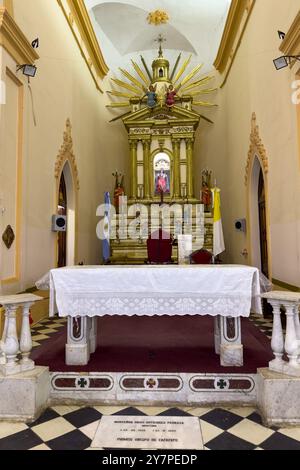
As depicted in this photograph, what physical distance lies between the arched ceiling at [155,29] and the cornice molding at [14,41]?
541cm

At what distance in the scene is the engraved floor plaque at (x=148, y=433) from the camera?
81.3 inches

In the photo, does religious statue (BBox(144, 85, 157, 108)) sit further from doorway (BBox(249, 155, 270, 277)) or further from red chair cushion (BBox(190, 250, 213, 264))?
red chair cushion (BBox(190, 250, 213, 264))

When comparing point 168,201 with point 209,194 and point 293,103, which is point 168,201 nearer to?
point 209,194

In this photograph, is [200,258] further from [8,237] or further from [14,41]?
[14,41]

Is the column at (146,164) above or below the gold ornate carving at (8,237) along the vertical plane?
above

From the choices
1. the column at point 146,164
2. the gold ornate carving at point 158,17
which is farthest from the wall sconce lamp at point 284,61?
the gold ornate carving at point 158,17

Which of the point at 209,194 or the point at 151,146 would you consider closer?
the point at 209,194

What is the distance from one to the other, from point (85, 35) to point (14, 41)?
15.8ft

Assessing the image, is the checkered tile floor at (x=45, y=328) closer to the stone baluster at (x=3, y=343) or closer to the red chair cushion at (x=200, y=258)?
the stone baluster at (x=3, y=343)

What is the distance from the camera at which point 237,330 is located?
2.98m

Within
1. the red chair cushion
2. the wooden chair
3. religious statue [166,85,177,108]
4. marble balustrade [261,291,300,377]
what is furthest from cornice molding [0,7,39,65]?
religious statue [166,85,177,108]

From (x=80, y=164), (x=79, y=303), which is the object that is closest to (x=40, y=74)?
(x=80, y=164)

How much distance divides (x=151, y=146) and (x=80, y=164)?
3.27 metres

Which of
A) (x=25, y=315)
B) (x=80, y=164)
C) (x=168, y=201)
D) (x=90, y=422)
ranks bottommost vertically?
(x=90, y=422)
